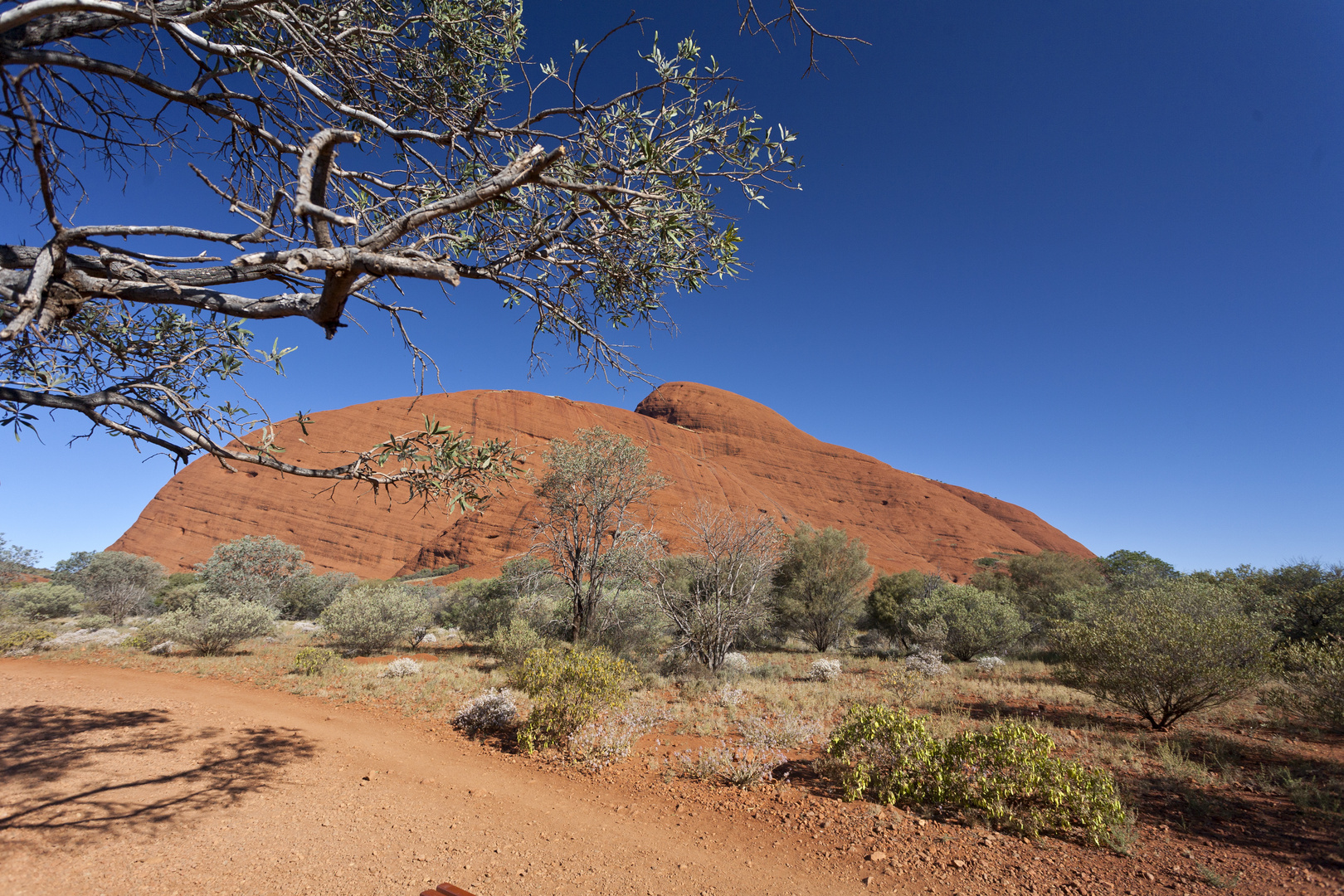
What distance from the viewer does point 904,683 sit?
11.0m

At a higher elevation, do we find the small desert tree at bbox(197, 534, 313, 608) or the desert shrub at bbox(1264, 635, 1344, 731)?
the small desert tree at bbox(197, 534, 313, 608)

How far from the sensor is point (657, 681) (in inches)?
415

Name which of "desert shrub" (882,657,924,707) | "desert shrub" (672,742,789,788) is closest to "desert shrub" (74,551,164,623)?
"desert shrub" (672,742,789,788)

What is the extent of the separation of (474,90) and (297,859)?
19.5ft

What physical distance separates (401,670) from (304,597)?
54.8 feet

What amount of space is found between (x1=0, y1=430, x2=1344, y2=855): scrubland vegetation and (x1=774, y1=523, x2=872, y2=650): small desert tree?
0.09 m

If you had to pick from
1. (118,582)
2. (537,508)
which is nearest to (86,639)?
(118,582)

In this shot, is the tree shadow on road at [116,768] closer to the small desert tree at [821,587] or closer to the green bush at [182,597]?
the green bush at [182,597]

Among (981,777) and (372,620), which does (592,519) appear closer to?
(372,620)

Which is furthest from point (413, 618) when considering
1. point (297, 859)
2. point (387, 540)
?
point (387, 540)

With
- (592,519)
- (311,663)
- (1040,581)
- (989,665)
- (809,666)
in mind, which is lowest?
(809,666)

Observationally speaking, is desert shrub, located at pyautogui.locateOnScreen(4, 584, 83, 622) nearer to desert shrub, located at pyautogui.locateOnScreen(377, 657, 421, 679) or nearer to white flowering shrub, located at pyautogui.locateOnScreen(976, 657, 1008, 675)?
desert shrub, located at pyautogui.locateOnScreen(377, 657, 421, 679)

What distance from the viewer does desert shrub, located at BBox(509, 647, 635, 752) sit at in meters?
6.57

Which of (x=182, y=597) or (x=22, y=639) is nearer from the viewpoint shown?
(x=22, y=639)
